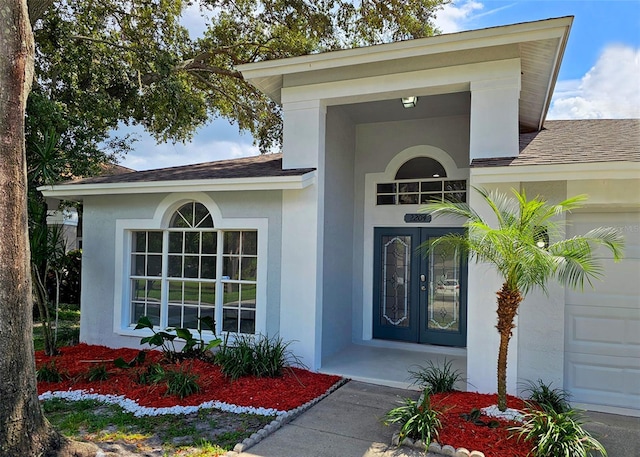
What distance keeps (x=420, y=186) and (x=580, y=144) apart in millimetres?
3100

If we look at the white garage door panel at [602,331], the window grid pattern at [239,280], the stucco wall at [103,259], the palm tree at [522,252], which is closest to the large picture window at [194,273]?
the window grid pattern at [239,280]

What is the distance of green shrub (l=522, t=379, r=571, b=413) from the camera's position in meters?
5.11

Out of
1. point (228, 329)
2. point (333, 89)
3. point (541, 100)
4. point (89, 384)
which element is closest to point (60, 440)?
point (89, 384)

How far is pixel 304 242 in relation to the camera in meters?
7.16

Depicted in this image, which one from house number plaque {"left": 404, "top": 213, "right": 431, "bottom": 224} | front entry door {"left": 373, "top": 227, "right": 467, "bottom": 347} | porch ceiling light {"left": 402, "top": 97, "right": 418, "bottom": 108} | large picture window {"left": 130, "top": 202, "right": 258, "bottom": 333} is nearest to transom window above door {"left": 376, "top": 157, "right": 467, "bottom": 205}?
house number plaque {"left": 404, "top": 213, "right": 431, "bottom": 224}

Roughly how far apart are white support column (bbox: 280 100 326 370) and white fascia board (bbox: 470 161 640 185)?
2.63 m

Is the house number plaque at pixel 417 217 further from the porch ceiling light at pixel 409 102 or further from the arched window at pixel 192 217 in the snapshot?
the arched window at pixel 192 217

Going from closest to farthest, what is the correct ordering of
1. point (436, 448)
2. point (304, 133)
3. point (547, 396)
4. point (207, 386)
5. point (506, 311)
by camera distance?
point (436, 448) < point (506, 311) < point (547, 396) < point (207, 386) < point (304, 133)

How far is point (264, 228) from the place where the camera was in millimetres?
7449

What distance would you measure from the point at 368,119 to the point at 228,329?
505cm

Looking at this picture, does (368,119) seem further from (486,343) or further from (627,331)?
(627,331)

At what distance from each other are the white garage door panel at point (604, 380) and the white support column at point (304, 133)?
4864mm

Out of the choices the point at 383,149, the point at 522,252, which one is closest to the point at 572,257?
the point at 522,252

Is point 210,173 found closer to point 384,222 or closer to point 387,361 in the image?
point 384,222
